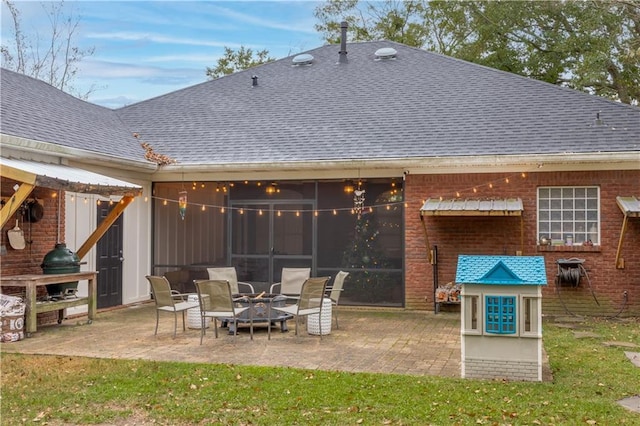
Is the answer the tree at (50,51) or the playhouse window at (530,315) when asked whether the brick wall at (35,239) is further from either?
the tree at (50,51)

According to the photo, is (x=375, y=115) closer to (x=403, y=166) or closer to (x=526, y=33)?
(x=403, y=166)

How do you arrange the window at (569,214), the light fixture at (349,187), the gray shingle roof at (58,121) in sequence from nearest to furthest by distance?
1. the gray shingle roof at (58,121)
2. the window at (569,214)
3. the light fixture at (349,187)

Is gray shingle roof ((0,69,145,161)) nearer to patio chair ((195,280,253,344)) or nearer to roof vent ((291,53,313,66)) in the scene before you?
patio chair ((195,280,253,344))

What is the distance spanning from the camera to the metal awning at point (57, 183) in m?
8.02

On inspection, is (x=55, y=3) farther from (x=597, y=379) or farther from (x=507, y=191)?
(x=597, y=379)

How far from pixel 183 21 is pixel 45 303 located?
7451 mm

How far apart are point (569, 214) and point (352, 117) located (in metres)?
4.68

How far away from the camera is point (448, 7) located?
22.7 metres

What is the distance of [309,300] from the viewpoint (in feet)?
28.1

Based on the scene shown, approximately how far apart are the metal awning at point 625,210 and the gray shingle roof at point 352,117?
85cm

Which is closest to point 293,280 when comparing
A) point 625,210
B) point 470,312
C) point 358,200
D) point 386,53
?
point 358,200

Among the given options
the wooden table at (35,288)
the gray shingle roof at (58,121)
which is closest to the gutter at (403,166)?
the gray shingle roof at (58,121)

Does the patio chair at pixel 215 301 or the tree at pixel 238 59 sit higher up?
the tree at pixel 238 59

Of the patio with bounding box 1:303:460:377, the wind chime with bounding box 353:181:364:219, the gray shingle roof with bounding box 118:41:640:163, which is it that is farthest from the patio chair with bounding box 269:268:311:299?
the gray shingle roof with bounding box 118:41:640:163
